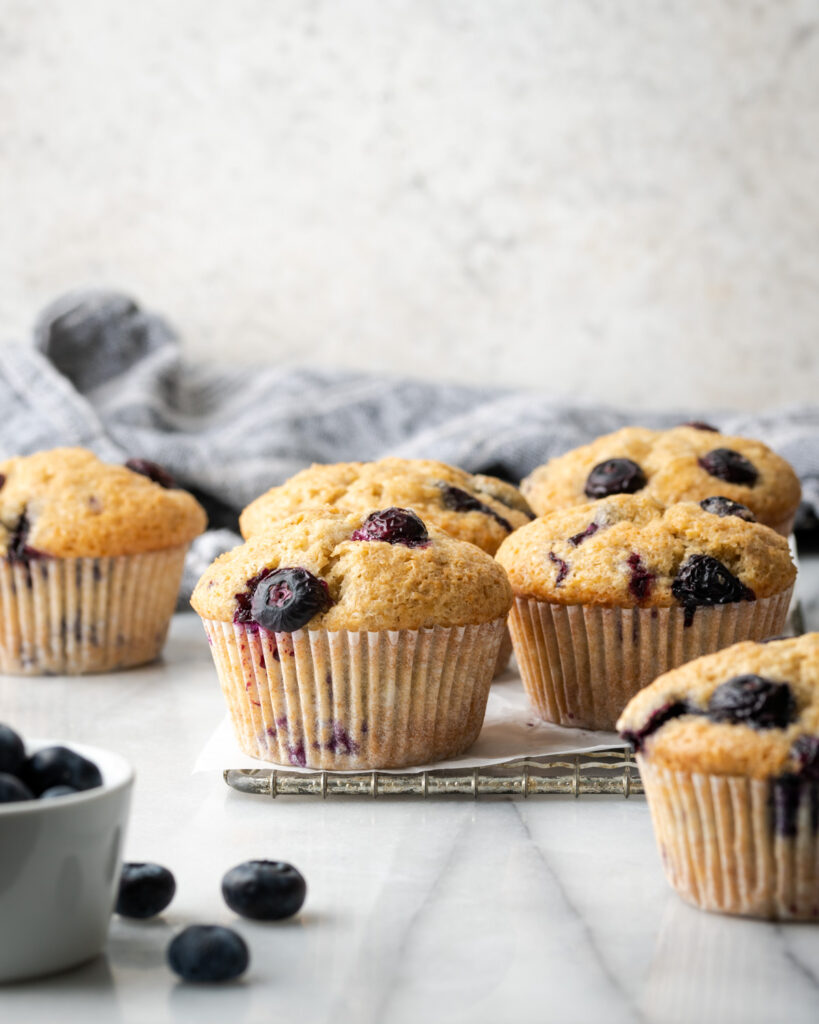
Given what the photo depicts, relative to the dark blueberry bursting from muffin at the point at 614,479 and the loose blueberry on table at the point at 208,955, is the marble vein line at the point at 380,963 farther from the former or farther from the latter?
the dark blueberry bursting from muffin at the point at 614,479

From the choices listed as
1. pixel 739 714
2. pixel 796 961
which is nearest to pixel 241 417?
pixel 739 714

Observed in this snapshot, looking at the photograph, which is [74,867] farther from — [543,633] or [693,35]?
[693,35]

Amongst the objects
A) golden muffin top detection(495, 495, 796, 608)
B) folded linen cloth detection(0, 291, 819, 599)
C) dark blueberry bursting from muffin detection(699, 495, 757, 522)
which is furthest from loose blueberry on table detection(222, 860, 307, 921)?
folded linen cloth detection(0, 291, 819, 599)

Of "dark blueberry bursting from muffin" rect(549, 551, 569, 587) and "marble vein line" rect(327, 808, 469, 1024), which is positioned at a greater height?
"dark blueberry bursting from muffin" rect(549, 551, 569, 587)

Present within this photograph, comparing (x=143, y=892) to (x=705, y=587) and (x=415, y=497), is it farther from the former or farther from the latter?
(x=415, y=497)

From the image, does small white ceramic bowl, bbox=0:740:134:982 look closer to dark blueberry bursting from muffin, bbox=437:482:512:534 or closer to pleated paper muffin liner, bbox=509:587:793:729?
pleated paper muffin liner, bbox=509:587:793:729

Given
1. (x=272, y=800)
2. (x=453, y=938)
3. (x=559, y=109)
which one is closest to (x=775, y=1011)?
(x=453, y=938)
